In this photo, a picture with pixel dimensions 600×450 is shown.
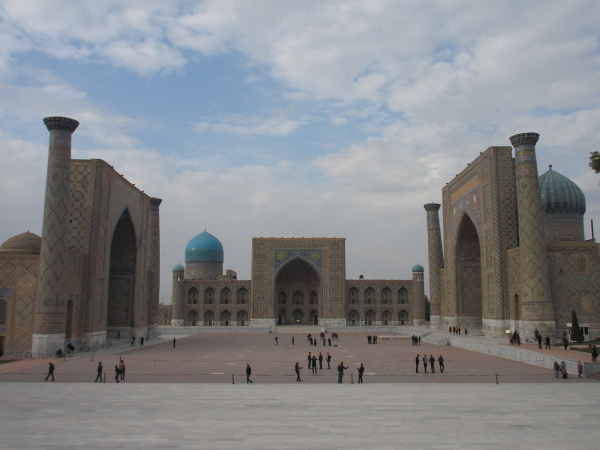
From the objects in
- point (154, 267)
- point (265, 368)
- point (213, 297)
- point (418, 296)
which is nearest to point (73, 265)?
point (265, 368)

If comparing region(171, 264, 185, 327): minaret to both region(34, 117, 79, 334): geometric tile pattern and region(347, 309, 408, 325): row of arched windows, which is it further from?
region(34, 117, 79, 334): geometric tile pattern

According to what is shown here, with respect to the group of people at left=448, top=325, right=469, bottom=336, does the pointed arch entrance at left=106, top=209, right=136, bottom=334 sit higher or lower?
higher

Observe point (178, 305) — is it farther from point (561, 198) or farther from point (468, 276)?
point (561, 198)

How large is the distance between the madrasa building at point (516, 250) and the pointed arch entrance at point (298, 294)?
16.9 m

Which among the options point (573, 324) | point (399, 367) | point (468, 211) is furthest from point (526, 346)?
point (468, 211)

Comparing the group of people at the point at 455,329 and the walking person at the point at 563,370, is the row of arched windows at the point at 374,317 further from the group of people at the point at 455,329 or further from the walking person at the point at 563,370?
the walking person at the point at 563,370

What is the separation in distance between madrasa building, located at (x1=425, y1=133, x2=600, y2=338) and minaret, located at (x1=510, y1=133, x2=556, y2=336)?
44mm

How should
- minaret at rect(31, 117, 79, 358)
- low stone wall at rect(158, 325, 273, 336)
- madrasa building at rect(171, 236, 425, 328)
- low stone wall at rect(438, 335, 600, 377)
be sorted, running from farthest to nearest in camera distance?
1. madrasa building at rect(171, 236, 425, 328)
2. low stone wall at rect(158, 325, 273, 336)
3. minaret at rect(31, 117, 79, 358)
4. low stone wall at rect(438, 335, 600, 377)

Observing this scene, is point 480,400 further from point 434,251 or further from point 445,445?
point 434,251

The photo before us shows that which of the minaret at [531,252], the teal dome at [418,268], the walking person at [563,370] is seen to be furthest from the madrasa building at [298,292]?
the walking person at [563,370]

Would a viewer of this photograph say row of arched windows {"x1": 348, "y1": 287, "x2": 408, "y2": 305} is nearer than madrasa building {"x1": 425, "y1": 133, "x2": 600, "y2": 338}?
No

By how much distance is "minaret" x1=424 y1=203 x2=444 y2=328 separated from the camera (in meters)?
40.0

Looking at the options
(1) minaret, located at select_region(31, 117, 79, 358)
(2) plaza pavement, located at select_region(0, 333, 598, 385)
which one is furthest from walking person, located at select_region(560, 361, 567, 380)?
(1) minaret, located at select_region(31, 117, 79, 358)

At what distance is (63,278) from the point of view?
2172cm
